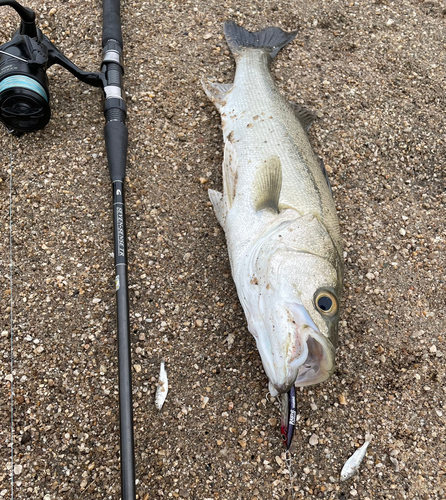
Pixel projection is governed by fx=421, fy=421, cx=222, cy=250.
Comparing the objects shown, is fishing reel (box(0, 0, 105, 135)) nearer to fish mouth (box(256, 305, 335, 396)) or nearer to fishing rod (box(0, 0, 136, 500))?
fishing rod (box(0, 0, 136, 500))

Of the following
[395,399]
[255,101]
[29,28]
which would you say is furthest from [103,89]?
[395,399]

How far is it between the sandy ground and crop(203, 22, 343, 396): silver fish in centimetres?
35

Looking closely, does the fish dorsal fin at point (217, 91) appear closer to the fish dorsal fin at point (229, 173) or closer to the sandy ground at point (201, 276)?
the sandy ground at point (201, 276)

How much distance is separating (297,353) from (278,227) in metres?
0.83

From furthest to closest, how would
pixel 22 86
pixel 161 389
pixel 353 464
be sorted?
pixel 22 86 < pixel 161 389 < pixel 353 464

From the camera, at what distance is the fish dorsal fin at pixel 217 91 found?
3617 millimetres

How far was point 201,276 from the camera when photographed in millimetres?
3100

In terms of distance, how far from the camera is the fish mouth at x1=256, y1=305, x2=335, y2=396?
2.18 meters

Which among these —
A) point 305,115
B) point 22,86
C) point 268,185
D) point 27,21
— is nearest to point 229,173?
point 268,185

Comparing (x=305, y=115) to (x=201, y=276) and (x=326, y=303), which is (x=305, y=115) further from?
(x=326, y=303)

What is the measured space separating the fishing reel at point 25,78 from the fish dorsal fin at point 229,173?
4.70ft

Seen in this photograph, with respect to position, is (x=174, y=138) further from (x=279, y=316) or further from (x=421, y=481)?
(x=421, y=481)

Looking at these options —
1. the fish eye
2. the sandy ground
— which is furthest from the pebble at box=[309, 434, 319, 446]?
the fish eye

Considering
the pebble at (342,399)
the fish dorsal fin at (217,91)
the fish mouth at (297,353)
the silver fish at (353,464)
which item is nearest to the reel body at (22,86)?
the fish dorsal fin at (217,91)
